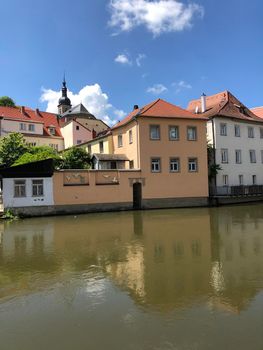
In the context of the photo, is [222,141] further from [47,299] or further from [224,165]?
[47,299]

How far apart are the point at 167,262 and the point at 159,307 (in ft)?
13.8

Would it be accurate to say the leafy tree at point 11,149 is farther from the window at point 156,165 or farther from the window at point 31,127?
the window at point 156,165

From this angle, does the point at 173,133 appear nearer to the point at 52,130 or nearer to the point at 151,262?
the point at 151,262

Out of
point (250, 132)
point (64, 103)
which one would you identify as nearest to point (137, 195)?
point (250, 132)

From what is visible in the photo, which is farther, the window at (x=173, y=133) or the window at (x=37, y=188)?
the window at (x=173, y=133)

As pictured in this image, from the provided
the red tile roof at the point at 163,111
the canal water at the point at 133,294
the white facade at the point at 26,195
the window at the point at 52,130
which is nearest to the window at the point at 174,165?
the red tile roof at the point at 163,111

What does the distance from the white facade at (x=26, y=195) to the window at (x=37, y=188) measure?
114 millimetres

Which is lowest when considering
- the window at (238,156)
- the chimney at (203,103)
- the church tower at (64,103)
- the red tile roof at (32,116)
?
the window at (238,156)

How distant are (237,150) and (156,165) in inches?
442

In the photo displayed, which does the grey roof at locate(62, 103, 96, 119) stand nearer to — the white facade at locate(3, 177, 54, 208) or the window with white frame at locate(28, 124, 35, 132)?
the window with white frame at locate(28, 124, 35, 132)

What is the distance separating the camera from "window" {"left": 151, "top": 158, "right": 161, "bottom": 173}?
3409cm

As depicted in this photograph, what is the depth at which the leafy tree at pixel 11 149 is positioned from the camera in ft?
137

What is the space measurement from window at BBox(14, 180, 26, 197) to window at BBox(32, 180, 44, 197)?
0.73 metres

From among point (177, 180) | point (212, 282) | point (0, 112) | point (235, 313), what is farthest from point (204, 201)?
point (0, 112)
